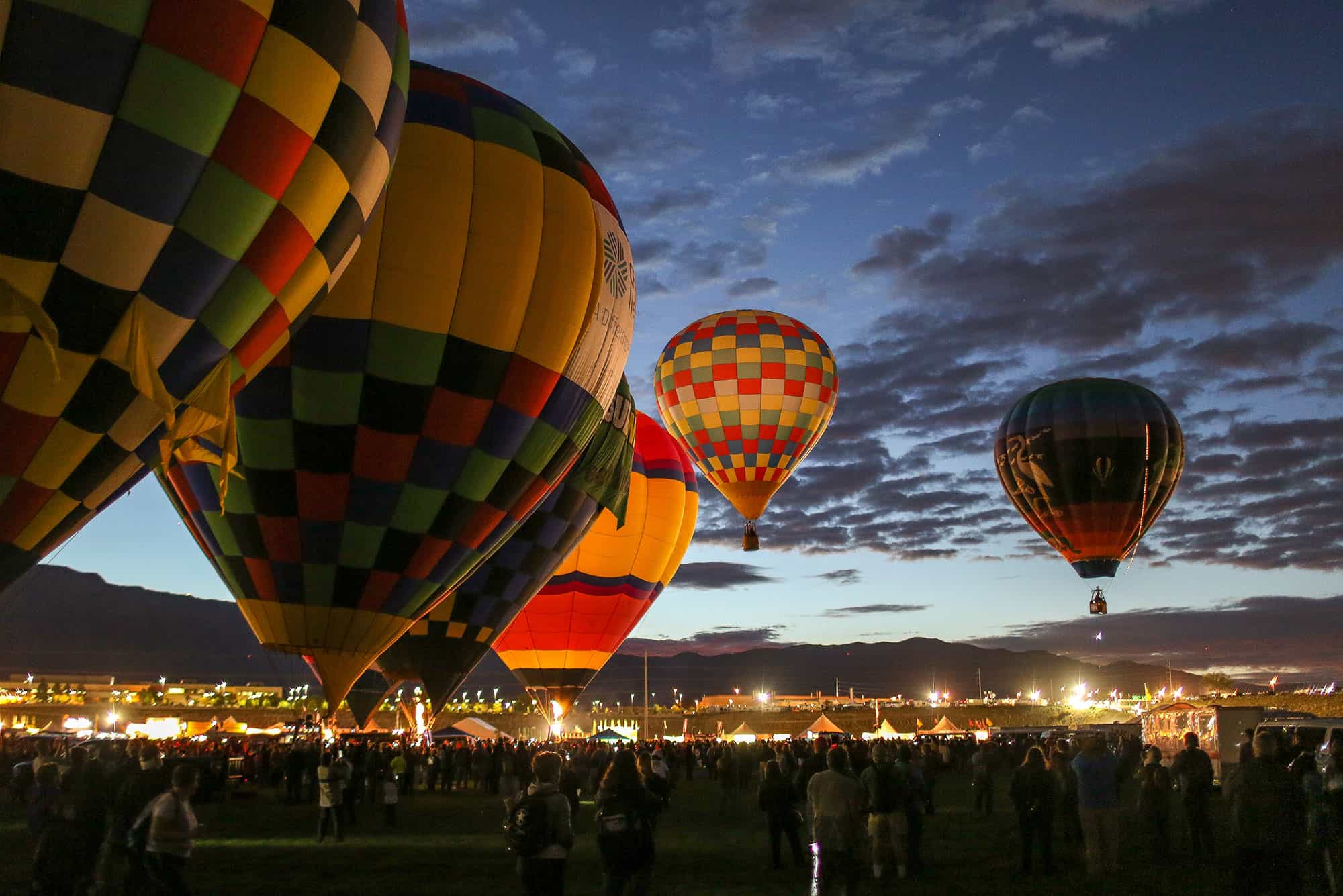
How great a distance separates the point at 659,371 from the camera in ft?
113

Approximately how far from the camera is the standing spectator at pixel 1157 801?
33.7 ft

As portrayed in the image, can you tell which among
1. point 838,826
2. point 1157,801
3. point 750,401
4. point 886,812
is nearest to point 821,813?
point 838,826

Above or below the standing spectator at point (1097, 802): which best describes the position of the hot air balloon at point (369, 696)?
above

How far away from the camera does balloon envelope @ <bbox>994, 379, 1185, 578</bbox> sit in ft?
101

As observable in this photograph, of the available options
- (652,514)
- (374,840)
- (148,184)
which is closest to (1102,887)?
(374,840)

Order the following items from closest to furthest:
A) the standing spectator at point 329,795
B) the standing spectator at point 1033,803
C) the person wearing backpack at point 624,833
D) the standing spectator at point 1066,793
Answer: the person wearing backpack at point 624,833
the standing spectator at point 1033,803
the standing spectator at point 1066,793
the standing spectator at point 329,795

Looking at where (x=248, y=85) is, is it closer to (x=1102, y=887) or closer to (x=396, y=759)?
(x=1102, y=887)

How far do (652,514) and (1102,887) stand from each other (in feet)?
66.5

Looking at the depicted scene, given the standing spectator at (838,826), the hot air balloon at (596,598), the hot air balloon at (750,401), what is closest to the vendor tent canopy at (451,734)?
the hot air balloon at (596,598)

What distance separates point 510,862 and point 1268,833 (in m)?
6.58

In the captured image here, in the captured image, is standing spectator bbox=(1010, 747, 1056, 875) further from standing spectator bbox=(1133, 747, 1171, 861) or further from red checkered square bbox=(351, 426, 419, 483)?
red checkered square bbox=(351, 426, 419, 483)

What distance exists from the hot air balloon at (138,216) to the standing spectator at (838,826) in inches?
207

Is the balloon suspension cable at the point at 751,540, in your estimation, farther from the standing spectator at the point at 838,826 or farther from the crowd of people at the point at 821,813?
the standing spectator at the point at 838,826

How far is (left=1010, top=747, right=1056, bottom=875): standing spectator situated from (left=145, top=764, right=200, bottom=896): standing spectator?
20.6 ft
